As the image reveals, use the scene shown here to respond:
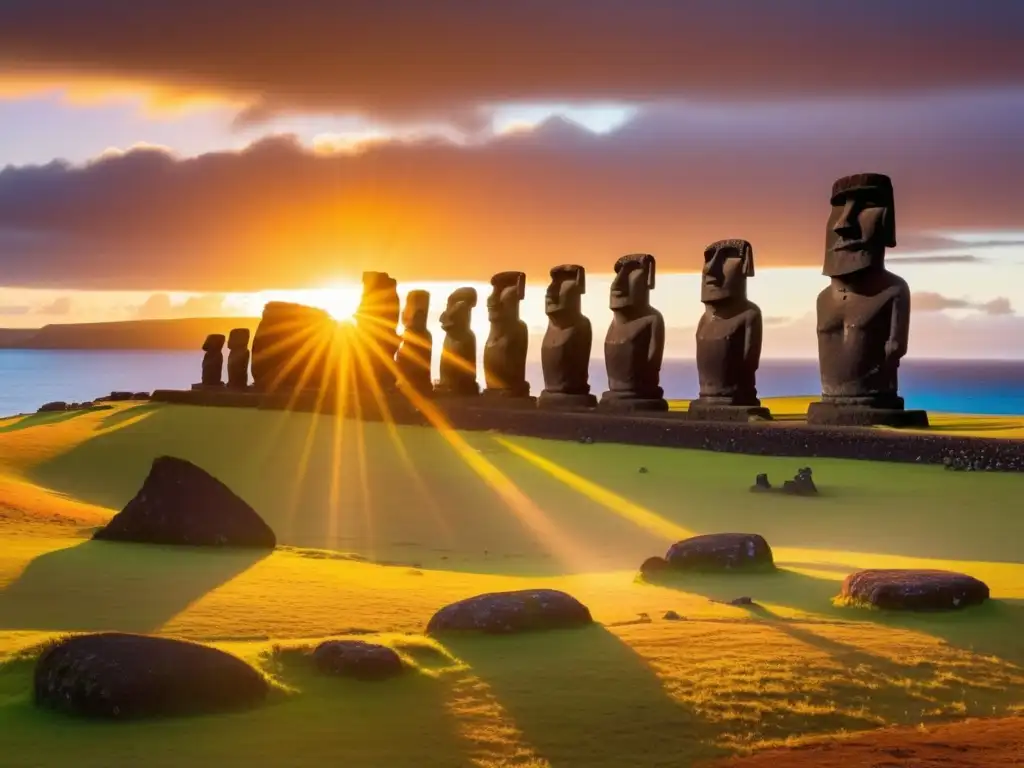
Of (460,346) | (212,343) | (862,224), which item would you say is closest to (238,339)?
(212,343)

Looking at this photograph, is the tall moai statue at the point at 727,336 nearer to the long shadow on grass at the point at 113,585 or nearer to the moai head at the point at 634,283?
the moai head at the point at 634,283

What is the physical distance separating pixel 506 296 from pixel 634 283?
3.76 m

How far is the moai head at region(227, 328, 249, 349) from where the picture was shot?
33.8m

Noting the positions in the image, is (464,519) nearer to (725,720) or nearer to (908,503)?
(908,503)

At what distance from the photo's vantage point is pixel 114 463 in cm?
1977

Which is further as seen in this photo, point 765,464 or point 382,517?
point 765,464

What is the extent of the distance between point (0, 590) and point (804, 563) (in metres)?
5.46

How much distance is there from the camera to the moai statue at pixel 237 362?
33.2 metres

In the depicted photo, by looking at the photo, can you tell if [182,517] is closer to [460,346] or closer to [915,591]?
[915,591]

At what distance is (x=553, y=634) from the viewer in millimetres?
6262

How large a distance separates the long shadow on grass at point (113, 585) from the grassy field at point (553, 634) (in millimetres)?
28

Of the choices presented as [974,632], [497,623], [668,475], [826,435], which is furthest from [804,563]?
[826,435]

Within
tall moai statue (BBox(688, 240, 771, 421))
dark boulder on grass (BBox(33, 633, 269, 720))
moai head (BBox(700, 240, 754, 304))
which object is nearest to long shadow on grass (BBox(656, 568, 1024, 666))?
dark boulder on grass (BBox(33, 633, 269, 720))

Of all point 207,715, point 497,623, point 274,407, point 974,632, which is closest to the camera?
point 207,715
